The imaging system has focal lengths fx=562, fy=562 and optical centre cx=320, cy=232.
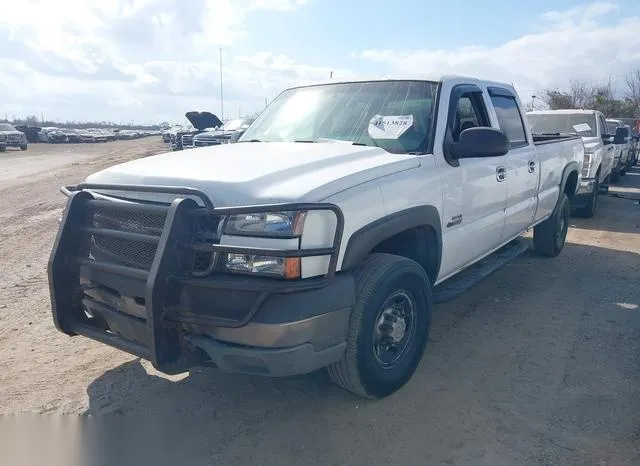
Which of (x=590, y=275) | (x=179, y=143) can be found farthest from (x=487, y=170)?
(x=179, y=143)

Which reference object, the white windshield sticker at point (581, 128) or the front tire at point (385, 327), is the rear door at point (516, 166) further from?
the white windshield sticker at point (581, 128)

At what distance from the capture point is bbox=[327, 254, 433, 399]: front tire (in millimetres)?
3186

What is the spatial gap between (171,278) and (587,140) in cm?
974

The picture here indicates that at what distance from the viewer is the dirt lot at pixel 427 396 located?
3.08 metres

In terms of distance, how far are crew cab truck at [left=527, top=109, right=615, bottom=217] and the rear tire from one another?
9.96ft

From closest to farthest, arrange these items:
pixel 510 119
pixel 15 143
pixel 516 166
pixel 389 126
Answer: pixel 389 126, pixel 516 166, pixel 510 119, pixel 15 143

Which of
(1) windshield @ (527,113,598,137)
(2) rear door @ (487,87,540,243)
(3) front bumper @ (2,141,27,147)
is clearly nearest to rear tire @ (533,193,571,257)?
(2) rear door @ (487,87,540,243)

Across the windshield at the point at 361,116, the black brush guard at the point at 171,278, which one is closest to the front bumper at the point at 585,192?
the windshield at the point at 361,116

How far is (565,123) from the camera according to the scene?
37.4 ft

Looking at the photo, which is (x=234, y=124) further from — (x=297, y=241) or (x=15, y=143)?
(x=15, y=143)

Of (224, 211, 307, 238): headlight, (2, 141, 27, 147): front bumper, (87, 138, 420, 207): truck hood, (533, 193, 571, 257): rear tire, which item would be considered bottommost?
(533, 193, 571, 257): rear tire

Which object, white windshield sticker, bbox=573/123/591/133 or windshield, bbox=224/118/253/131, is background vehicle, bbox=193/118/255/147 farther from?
white windshield sticker, bbox=573/123/591/133

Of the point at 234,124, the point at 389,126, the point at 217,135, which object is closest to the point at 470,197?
the point at 389,126

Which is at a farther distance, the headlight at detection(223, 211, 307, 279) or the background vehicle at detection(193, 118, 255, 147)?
the background vehicle at detection(193, 118, 255, 147)
